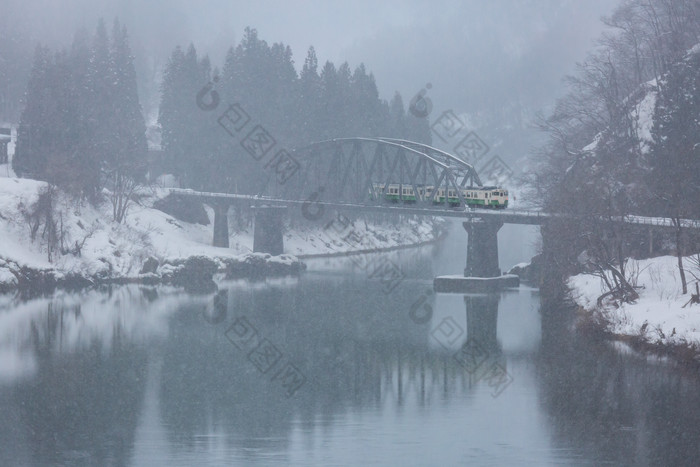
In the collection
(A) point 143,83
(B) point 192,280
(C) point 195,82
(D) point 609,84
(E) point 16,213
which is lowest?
(B) point 192,280

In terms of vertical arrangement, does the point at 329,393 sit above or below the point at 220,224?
Answer: below

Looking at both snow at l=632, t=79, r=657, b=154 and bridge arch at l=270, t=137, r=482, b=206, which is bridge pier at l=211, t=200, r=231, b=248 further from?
snow at l=632, t=79, r=657, b=154

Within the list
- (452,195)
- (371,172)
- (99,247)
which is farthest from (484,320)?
(371,172)

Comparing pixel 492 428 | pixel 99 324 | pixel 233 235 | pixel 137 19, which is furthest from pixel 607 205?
pixel 137 19

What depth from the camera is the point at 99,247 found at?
66.8m

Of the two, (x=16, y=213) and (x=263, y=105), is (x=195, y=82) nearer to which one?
(x=263, y=105)

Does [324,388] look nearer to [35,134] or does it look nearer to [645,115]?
[645,115]

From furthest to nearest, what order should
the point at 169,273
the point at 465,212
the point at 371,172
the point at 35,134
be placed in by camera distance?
the point at 371,172
the point at 35,134
the point at 465,212
the point at 169,273

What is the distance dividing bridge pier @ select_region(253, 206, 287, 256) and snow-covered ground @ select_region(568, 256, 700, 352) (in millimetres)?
37881

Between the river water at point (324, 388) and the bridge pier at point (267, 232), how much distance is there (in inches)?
1089

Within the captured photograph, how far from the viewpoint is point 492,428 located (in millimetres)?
28500

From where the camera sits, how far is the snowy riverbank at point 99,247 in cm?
6178

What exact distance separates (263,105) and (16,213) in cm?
3617

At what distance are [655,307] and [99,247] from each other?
1663 inches
